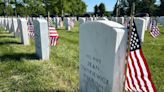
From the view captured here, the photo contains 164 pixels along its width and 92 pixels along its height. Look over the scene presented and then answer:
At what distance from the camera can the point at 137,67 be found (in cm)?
419

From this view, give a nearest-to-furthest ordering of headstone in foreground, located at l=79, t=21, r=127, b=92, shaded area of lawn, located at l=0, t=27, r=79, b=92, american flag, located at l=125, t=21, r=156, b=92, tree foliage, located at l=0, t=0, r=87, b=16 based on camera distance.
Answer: headstone in foreground, located at l=79, t=21, r=127, b=92, american flag, located at l=125, t=21, r=156, b=92, shaded area of lawn, located at l=0, t=27, r=79, b=92, tree foliage, located at l=0, t=0, r=87, b=16

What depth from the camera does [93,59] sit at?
185 inches

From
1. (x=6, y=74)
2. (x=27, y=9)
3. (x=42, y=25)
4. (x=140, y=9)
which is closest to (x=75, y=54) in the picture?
(x=42, y=25)

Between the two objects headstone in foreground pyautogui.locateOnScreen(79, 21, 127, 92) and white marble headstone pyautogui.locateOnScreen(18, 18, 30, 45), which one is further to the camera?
white marble headstone pyautogui.locateOnScreen(18, 18, 30, 45)

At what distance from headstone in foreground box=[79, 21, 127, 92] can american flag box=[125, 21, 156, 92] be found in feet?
0.49

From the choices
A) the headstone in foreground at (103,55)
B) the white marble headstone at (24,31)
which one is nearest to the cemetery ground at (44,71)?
the headstone in foreground at (103,55)

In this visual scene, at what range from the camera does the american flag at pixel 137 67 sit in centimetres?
416

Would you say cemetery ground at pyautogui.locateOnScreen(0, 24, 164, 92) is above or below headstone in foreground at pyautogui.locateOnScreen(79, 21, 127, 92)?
below

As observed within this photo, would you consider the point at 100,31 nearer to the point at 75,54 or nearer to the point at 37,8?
the point at 75,54

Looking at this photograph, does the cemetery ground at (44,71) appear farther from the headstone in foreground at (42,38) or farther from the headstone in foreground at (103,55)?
the headstone in foreground at (103,55)

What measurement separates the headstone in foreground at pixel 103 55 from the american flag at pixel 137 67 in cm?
15

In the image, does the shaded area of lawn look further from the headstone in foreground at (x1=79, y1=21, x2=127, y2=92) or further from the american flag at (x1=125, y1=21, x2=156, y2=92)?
the american flag at (x1=125, y1=21, x2=156, y2=92)

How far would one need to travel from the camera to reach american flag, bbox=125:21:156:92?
164 inches

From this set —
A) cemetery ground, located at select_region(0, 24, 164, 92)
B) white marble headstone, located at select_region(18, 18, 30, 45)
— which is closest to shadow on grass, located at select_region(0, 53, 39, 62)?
cemetery ground, located at select_region(0, 24, 164, 92)
